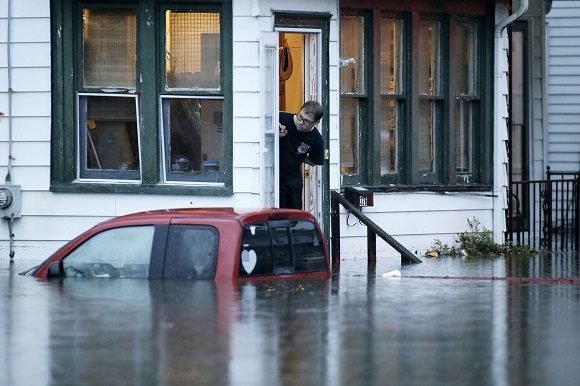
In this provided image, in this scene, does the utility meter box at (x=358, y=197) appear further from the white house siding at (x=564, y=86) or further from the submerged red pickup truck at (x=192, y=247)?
the white house siding at (x=564, y=86)

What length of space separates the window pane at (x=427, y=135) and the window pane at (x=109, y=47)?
3906 millimetres

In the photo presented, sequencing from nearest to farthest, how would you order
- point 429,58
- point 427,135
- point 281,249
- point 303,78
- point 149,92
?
point 281,249, point 149,92, point 303,78, point 429,58, point 427,135

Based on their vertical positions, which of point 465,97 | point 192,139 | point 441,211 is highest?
point 465,97

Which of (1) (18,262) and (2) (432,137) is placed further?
(2) (432,137)

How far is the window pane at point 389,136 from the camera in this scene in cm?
1723

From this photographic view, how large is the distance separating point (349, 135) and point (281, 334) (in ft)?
25.6

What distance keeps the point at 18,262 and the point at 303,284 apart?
5.33m

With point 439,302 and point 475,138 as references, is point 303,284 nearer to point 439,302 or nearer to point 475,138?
point 439,302

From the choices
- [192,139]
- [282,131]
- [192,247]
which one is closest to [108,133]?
[192,139]

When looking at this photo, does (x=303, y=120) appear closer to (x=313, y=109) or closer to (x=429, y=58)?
(x=313, y=109)

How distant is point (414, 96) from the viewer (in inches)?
680

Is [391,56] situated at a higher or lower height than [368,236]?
higher

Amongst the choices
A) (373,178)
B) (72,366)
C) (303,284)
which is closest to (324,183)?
(373,178)

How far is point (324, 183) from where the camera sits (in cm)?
1641
